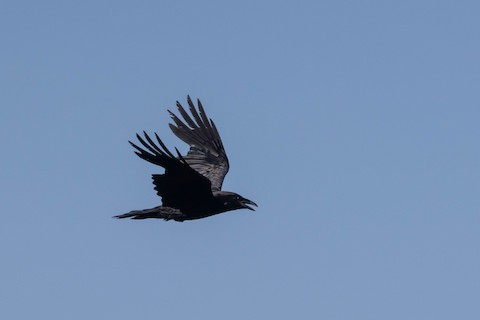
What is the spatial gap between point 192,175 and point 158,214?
158cm

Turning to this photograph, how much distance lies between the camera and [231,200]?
784 inches

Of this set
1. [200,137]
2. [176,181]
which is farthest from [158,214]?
[200,137]

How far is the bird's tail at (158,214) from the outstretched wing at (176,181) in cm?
13

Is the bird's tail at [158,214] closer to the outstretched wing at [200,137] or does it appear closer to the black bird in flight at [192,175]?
the black bird in flight at [192,175]

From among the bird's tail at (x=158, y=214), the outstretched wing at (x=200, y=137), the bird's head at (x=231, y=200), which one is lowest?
the bird's tail at (x=158, y=214)

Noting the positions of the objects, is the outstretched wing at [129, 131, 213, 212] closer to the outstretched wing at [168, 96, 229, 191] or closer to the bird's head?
the bird's head

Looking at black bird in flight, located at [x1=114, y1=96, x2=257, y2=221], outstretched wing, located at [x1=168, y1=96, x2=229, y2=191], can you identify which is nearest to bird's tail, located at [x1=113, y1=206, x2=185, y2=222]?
black bird in flight, located at [x1=114, y1=96, x2=257, y2=221]

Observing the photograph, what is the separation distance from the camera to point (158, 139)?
1742 cm

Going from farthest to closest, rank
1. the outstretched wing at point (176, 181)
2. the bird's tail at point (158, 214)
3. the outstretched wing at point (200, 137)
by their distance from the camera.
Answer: the outstretched wing at point (200, 137) → the bird's tail at point (158, 214) → the outstretched wing at point (176, 181)

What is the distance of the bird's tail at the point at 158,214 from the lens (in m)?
19.6

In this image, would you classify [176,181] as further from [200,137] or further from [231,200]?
[200,137]

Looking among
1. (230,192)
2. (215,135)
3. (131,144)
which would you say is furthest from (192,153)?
(131,144)

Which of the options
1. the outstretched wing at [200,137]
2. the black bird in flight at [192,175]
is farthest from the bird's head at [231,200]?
the outstretched wing at [200,137]

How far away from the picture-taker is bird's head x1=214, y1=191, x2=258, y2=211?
1983 cm
